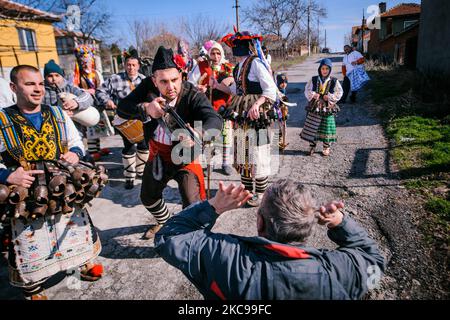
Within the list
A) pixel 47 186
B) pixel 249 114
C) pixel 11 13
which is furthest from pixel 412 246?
pixel 11 13

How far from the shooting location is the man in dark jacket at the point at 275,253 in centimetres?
127

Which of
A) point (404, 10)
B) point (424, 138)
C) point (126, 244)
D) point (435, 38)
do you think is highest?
point (404, 10)

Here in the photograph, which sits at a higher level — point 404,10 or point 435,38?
point 404,10

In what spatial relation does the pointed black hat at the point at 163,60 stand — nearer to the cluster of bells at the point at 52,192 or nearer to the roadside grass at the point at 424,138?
the cluster of bells at the point at 52,192

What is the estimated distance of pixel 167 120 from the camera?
281cm

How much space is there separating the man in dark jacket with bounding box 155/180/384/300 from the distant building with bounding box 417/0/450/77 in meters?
12.3

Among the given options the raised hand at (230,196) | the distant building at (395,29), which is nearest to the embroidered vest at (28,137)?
the raised hand at (230,196)

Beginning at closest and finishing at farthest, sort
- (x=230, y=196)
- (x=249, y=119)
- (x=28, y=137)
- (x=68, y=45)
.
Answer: (x=230, y=196)
(x=28, y=137)
(x=249, y=119)
(x=68, y=45)

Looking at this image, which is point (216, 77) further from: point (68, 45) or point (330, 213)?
point (68, 45)

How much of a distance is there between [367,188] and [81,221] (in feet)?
12.6

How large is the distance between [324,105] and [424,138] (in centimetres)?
221

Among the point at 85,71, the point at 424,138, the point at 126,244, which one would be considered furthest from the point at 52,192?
the point at 424,138

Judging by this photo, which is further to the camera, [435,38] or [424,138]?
[435,38]

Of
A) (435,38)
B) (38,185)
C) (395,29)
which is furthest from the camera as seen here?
(395,29)
